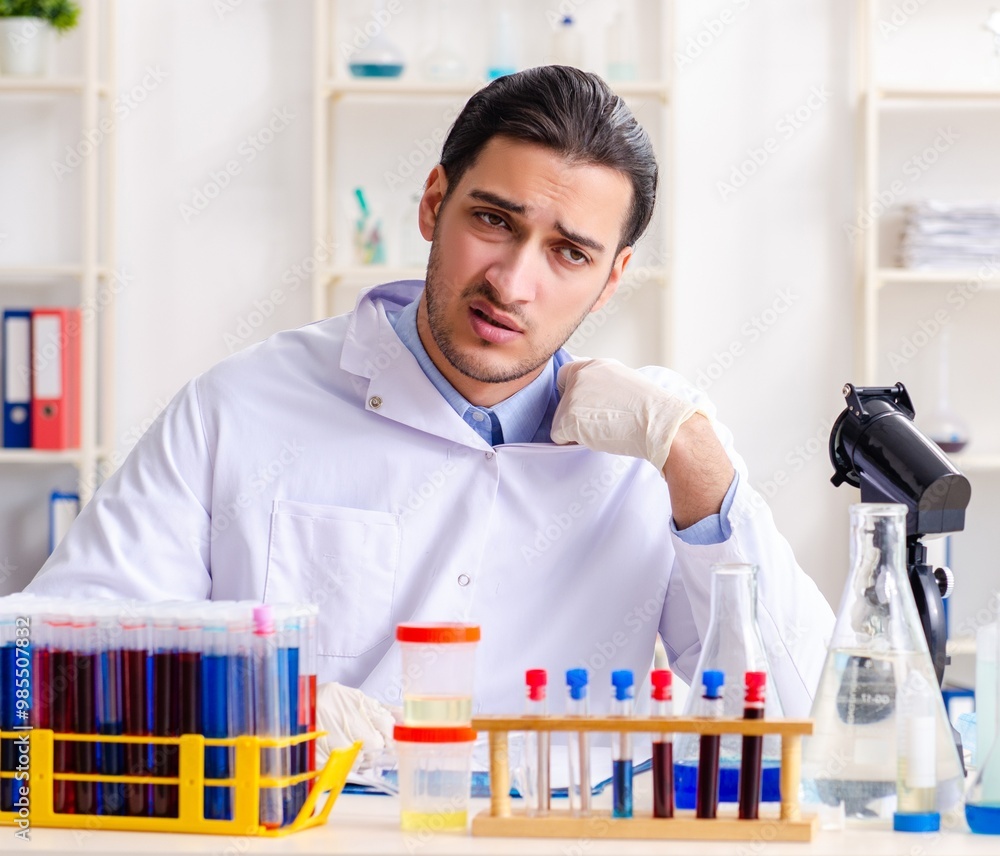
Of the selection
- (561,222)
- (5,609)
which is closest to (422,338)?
(561,222)

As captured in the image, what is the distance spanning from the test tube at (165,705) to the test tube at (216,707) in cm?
2

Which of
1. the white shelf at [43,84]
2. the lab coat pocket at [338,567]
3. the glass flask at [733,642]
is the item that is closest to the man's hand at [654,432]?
the lab coat pocket at [338,567]

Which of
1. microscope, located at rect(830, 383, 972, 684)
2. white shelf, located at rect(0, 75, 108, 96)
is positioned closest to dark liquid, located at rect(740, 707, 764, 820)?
microscope, located at rect(830, 383, 972, 684)

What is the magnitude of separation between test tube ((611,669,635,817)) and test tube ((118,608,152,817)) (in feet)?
1.07

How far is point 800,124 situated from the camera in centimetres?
305

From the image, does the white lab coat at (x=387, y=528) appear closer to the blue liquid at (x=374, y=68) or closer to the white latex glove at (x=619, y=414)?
the white latex glove at (x=619, y=414)

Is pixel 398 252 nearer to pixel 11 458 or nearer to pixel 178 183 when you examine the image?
pixel 178 183

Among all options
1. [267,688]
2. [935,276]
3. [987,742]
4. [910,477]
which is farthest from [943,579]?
[935,276]

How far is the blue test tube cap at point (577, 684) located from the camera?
871mm

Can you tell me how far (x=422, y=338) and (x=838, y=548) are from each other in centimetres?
181

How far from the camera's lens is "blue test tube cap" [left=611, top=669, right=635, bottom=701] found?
86 centimetres

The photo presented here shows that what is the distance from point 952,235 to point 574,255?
1748 millimetres

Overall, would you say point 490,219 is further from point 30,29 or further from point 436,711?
point 30,29

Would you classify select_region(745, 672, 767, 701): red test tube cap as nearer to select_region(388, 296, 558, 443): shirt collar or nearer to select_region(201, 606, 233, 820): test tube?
select_region(201, 606, 233, 820): test tube
